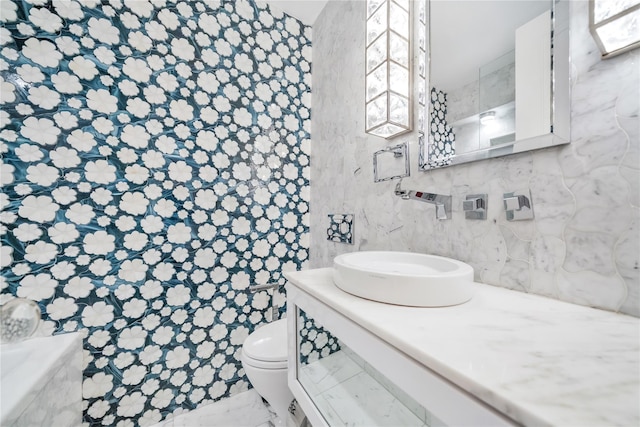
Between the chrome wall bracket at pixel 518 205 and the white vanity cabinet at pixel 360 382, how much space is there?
0.57m

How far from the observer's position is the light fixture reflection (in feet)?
1.69

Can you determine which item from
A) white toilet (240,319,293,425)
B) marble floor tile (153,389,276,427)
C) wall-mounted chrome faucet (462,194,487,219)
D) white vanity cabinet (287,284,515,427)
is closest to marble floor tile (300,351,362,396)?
white vanity cabinet (287,284,515,427)

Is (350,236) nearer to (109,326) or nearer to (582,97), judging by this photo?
(582,97)

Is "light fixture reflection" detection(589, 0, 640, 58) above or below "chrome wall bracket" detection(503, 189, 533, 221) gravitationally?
above

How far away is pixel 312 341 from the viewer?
896mm

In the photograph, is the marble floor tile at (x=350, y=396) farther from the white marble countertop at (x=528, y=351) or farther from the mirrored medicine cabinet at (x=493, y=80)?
the mirrored medicine cabinet at (x=493, y=80)

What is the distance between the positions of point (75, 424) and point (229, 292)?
832 mm

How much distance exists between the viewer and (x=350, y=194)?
1422 mm

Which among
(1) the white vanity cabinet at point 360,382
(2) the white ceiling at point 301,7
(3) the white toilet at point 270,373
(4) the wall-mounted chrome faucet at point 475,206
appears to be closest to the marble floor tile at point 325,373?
(1) the white vanity cabinet at point 360,382

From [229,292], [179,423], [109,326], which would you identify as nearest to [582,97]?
[229,292]

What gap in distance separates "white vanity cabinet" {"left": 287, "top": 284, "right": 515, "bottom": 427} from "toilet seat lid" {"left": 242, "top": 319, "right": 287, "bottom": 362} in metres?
0.25

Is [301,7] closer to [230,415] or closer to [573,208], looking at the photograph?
[573,208]

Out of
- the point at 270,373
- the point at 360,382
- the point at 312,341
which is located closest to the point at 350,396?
the point at 360,382

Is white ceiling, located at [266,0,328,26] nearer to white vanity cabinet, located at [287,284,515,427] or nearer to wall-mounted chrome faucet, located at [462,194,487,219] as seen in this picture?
wall-mounted chrome faucet, located at [462,194,487,219]
